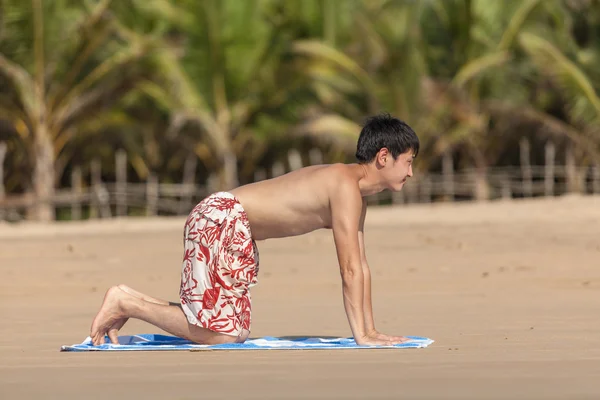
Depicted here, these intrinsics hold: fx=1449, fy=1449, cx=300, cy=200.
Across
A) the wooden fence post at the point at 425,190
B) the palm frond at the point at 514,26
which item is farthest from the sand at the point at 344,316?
the palm frond at the point at 514,26

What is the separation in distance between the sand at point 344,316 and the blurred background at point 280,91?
19.1 feet

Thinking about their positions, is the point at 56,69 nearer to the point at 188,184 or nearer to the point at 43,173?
the point at 43,173

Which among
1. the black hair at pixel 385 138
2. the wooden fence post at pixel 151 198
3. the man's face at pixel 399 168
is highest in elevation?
the wooden fence post at pixel 151 198

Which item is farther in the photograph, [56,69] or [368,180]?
[56,69]

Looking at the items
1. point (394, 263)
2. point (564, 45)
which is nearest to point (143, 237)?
point (394, 263)

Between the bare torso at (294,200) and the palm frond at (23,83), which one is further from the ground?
the palm frond at (23,83)

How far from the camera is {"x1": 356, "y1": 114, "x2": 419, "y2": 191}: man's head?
640 cm

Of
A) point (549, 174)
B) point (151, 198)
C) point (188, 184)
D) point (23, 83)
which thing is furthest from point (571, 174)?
point (23, 83)

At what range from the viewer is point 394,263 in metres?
12.8

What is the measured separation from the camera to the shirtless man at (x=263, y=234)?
6.37 m

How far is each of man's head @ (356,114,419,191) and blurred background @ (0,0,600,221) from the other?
17382 mm

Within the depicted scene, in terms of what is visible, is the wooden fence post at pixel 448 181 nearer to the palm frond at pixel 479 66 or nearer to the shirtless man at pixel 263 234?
the palm frond at pixel 479 66

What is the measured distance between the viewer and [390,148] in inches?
252

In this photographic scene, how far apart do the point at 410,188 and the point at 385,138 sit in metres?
20.5
